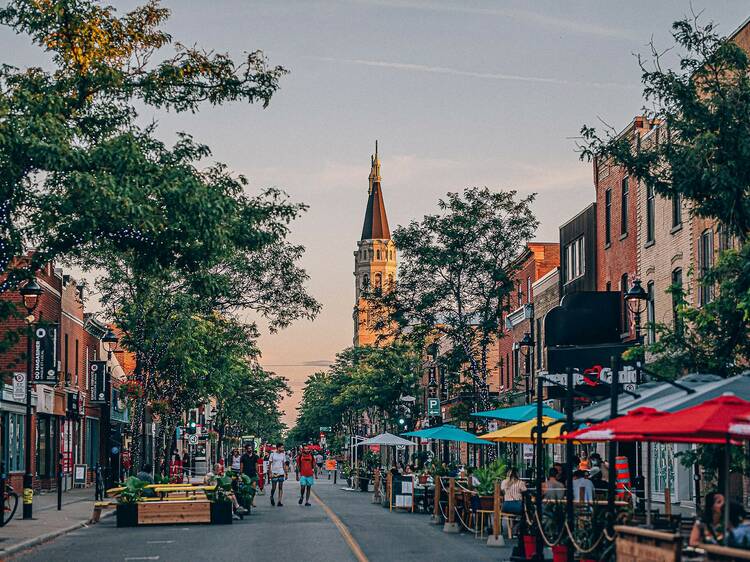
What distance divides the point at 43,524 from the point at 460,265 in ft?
79.9

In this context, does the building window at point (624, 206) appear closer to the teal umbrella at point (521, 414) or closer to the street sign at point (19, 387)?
the teal umbrella at point (521, 414)

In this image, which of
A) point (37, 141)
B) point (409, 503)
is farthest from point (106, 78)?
point (409, 503)

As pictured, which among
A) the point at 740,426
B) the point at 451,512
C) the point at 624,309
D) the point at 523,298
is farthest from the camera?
the point at 523,298

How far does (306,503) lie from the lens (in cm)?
4003

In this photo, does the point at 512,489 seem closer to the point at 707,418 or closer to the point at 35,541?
the point at 35,541

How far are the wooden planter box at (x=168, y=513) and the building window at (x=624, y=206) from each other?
2092 cm

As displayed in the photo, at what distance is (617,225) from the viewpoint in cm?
4547

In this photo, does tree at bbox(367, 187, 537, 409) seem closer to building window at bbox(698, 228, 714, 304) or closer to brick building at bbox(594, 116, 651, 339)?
brick building at bbox(594, 116, 651, 339)

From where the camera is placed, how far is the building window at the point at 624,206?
44.4m

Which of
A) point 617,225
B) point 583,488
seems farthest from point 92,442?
point 583,488

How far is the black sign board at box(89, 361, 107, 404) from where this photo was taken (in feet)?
189

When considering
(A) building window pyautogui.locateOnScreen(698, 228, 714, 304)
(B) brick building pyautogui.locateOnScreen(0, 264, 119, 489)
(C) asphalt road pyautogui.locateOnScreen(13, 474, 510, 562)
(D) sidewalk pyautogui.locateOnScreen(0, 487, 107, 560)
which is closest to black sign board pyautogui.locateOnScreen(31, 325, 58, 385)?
(B) brick building pyautogui.locateOnScreen(0, 264, 119, 489)

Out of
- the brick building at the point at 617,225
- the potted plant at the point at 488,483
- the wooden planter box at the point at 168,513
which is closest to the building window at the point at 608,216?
the brick building at the point at 617,225

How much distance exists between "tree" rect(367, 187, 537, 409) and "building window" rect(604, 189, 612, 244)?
4.25m
